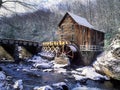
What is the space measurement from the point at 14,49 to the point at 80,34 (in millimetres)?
11834

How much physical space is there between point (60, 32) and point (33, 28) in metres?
17.1

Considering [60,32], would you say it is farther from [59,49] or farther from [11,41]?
[11,41]

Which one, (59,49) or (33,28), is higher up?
(33,28)

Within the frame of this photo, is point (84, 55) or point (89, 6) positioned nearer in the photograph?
point (84, 55)

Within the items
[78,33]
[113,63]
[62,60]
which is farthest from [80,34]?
[113,63]

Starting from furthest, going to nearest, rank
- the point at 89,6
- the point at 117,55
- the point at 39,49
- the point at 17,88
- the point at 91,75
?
the point at 89,6 → the point at 39,49 → the point at 91,75 → the point at 117,55 → the point at 17,88

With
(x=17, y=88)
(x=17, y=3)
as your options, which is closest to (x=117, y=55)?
(x=17, y=88)

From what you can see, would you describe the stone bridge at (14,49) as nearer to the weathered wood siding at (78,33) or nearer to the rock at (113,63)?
the weathered wood siding at (78,33)

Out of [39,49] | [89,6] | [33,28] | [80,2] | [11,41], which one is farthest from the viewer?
[80,2]

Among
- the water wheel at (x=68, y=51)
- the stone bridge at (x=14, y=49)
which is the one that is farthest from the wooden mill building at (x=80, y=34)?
the stone bridge at (x=14, y=49)

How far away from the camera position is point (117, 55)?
19.9 m

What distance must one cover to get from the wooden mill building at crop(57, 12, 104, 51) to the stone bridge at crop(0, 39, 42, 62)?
19.9 ft

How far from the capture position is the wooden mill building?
117ft

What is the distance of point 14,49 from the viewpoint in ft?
119
